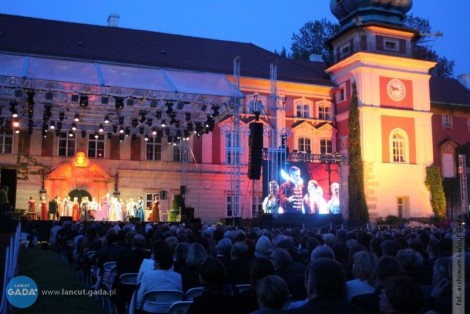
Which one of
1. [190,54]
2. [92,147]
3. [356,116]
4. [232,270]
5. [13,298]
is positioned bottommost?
[13,298]

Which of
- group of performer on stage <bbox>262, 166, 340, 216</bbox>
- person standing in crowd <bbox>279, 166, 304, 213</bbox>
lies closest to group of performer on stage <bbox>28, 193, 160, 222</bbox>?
group of performer on stage <bbox>262, 166, 340, 216</bbox>

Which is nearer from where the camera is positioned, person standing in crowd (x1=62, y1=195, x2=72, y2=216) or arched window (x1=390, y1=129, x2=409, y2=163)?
person standing in crowd (x1=62, y1=195, x2=72, y2=216)

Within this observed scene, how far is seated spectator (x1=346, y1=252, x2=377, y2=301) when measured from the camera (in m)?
4.68

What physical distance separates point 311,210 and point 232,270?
2188 centimetres

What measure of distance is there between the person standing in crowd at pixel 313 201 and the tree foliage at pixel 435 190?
8614 mm

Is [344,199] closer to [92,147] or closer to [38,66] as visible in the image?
[92,147]

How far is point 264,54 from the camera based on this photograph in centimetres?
3725

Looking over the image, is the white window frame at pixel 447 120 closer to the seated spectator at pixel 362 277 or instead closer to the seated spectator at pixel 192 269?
the seated spectator at pixel 192 269

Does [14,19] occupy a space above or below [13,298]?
above

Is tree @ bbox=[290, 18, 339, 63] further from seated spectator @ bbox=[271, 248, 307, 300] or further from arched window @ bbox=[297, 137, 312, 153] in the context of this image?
seated spectator @ bbox=[271, 248, 307, 300]

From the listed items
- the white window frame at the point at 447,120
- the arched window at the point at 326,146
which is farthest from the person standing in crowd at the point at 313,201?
the white window frame at the point at 447,120

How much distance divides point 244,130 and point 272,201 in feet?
22.7

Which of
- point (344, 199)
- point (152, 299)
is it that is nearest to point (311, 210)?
point (344, 199)

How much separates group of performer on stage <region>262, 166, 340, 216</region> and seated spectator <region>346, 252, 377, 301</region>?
1895cm
